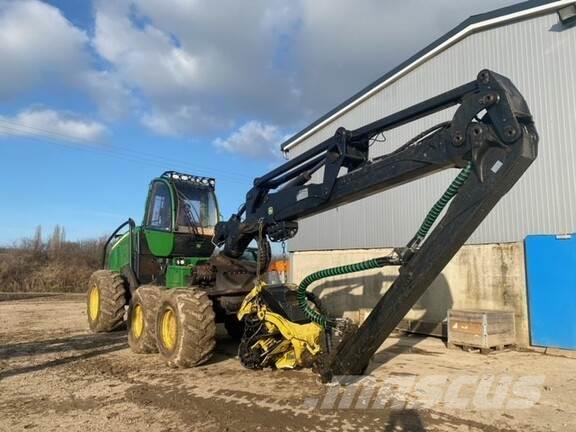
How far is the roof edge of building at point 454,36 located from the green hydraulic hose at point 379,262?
25.0ft

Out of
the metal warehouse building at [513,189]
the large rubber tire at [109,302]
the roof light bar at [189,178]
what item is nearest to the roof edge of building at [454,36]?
the metal warehouse building at [513,189]

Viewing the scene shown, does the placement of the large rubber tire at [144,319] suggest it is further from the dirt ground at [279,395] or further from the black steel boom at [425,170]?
the black steel boom at [425,170]

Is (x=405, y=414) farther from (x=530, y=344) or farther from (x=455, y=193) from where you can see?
(x=530, y=344)

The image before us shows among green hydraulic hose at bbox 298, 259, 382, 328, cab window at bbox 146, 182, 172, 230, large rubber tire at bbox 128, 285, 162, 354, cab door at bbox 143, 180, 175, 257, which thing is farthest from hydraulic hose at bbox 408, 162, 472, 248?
cab window at bbox 146, 182, 172, 230

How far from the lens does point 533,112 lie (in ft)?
36.7

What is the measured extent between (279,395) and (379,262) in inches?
83.8

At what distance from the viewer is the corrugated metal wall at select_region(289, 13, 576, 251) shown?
10.5m

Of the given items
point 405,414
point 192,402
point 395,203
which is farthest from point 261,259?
point 395,203

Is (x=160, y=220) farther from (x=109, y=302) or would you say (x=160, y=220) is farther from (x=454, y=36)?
(x=454, y=36)

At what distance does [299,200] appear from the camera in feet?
22.7

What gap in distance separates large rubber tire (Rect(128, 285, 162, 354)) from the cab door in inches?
43.1

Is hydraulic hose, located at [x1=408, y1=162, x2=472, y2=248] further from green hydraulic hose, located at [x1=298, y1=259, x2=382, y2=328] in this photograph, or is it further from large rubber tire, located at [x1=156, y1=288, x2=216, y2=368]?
large rubber tire, located at [x1=156, y1=288, x2=216, y2=368]

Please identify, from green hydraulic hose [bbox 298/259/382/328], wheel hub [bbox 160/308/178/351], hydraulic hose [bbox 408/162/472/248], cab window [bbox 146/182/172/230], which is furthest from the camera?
cab window [bbox 146/182/172/230]

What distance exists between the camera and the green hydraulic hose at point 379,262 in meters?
5.25
